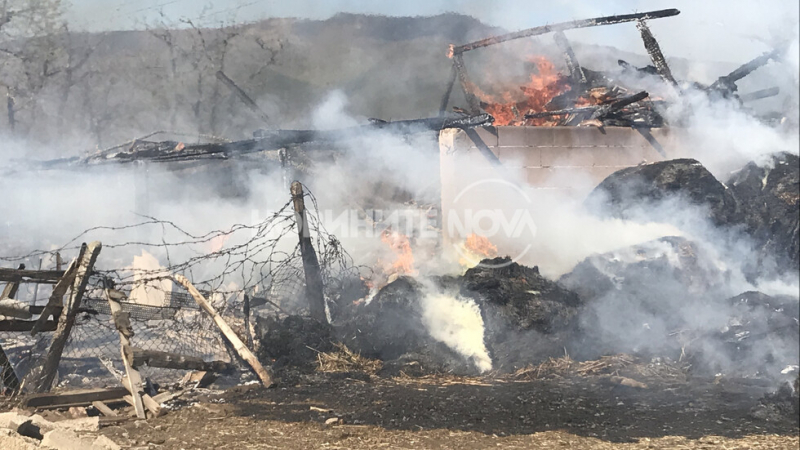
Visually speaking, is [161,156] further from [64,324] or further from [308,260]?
[64,324]

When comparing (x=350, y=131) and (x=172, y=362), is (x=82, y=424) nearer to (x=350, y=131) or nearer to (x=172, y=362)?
(x=172, y=362)

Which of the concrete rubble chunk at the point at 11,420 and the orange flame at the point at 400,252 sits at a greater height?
the orange flame at the point at 400,252

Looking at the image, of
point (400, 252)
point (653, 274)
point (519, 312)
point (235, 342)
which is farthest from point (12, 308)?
point (653, 274)

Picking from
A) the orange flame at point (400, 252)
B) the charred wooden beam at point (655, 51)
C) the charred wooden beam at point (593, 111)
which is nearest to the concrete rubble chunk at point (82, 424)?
the orange flame at point (400, 252)

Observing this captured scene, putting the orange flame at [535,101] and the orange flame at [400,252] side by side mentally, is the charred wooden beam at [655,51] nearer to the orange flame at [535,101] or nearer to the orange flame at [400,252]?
the orange flame at [535,101]

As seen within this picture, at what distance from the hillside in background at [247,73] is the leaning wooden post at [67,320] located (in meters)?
13.7

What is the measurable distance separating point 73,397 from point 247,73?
21572 millimetres

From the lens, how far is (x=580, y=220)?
11.9m

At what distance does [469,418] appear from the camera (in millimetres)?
6145

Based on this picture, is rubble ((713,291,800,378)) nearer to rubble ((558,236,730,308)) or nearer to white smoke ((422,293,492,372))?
rubble ((558,236,730,308))

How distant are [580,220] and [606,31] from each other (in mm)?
7891

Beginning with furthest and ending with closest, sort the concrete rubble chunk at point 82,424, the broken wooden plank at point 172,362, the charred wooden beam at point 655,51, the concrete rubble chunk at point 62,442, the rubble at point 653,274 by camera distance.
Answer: the charred wooden beam at point 655,51 < the rubble at point 653,274 < the broken wooden plank at point 172,362 < the concrete rubble chunk at point 82,424 < the concrete rubble chunk at point 62,442

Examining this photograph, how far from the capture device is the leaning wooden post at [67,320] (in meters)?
6.17

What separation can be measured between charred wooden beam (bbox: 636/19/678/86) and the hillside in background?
3.59m
